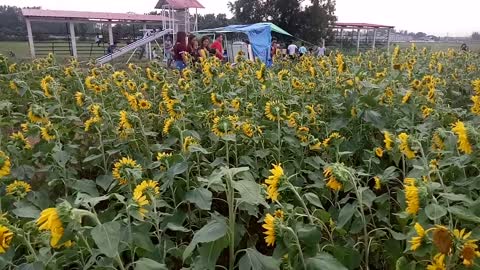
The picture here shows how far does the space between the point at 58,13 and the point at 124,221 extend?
1871 centimetres

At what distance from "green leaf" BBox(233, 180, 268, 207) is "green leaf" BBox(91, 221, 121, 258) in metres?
0.30

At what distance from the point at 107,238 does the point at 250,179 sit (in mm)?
487

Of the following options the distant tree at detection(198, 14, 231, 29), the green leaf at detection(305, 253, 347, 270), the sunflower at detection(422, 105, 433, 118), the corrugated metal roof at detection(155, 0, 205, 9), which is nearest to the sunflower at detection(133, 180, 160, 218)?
the green leaf at detection(305, 253, 347, 270)

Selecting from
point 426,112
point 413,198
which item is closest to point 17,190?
point 413,198

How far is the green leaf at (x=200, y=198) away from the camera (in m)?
1.47

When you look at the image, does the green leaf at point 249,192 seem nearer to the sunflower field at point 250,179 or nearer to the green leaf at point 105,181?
the sunflower field at point 250,179

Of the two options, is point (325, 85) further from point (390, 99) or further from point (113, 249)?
point (113, 249)

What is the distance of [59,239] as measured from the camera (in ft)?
3.16

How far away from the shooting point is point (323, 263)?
1.09m

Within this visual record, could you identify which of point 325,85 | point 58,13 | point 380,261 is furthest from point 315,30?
point 380,261

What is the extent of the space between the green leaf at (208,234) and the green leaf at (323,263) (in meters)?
0.24

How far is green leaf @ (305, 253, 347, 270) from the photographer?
1.08m

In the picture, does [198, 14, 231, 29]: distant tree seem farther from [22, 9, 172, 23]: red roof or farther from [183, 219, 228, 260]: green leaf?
[183, 219, 228, 260]: green leaf

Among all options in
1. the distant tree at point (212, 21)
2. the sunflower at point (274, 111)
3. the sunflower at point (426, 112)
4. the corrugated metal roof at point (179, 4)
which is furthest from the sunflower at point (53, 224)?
the distant tree at point (212, 21)
